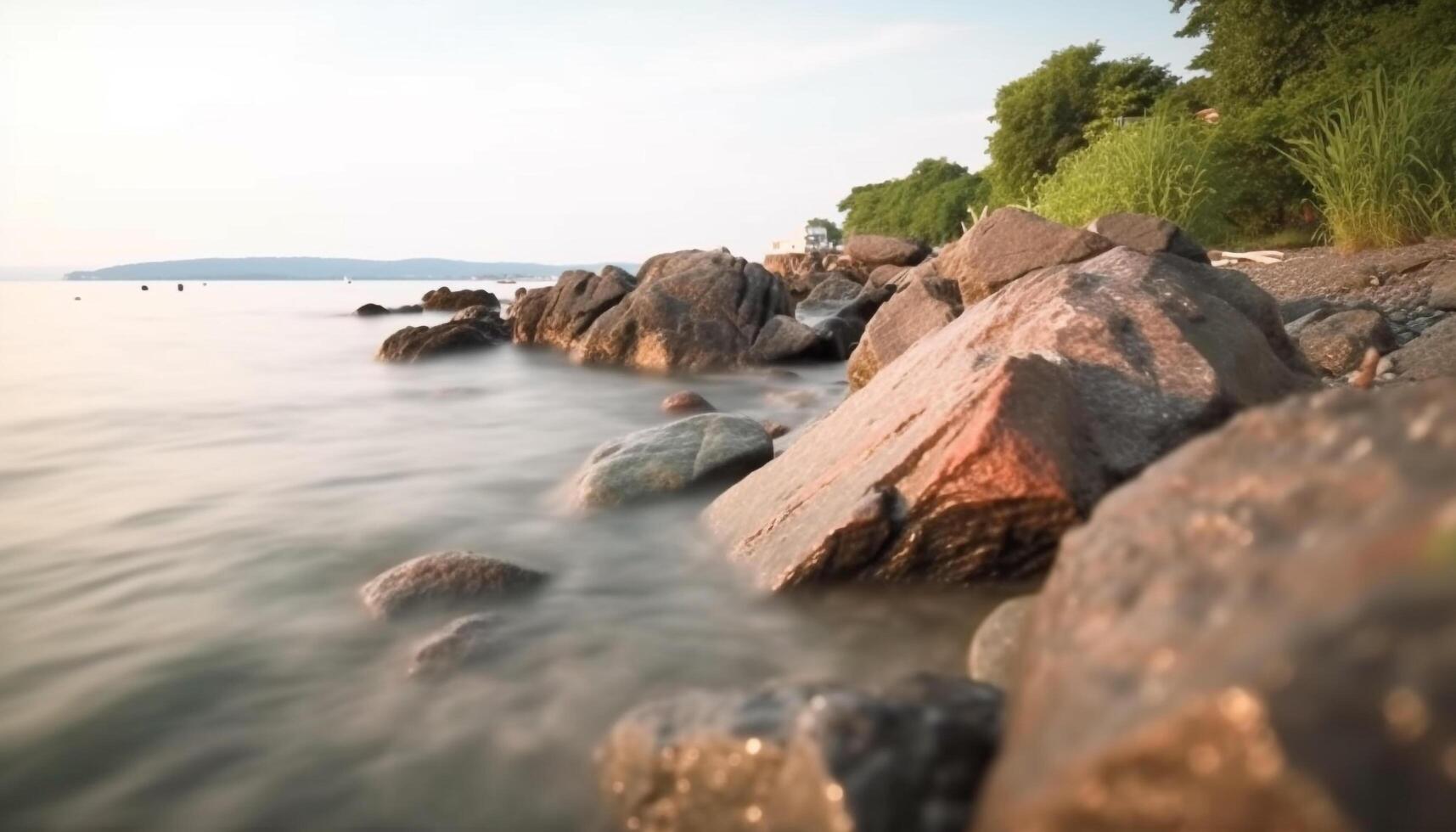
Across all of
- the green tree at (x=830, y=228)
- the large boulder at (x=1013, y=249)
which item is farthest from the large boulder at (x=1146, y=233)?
the green tree at (x=830, y=228)

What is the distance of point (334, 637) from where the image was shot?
12.6 feet

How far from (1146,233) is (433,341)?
40.5 feet

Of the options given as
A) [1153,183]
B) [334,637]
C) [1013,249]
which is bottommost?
[334,637]

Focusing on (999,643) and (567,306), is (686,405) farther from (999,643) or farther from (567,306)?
(567,306)

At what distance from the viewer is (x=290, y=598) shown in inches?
173

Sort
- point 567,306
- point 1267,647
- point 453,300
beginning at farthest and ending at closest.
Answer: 1. point 453,300
2. point 567,306
3. point 1267,647

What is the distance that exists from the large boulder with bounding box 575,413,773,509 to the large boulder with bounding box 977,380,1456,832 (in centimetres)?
403

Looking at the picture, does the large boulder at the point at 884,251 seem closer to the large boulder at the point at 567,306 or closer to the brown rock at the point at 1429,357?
the large boulder at the point at 567,306

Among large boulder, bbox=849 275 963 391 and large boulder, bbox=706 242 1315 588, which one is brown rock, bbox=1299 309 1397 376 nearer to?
large boulder, bbox=706 242 1315 588

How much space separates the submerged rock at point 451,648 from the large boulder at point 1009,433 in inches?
47.7

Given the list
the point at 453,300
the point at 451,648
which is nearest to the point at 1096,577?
the point at 451,648

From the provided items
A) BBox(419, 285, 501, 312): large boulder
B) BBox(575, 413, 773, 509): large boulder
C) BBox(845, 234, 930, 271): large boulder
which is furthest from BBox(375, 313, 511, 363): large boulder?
BBox(845, 234, 930, 271): large boulder

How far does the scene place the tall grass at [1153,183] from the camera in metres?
13.0

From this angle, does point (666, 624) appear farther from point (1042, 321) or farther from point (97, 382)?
point (97, 382)
